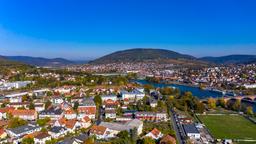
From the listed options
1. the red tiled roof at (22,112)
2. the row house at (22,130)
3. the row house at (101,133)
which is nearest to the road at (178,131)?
the row house at (101,133)

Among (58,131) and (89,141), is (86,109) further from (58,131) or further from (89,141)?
(89,141)

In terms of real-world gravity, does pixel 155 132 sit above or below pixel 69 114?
below

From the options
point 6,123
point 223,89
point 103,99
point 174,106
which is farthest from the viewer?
A: point 223,89

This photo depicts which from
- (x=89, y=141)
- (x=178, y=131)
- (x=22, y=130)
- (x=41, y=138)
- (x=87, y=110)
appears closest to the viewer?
(x=89, y=141)

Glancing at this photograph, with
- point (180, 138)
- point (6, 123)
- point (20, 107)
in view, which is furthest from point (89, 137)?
point (20, 107)

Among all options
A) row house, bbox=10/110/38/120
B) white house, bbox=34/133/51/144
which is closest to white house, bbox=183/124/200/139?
white house, bbox=34/133/51/144

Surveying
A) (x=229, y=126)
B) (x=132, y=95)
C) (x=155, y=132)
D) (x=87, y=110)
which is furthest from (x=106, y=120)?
(x=132, y=95)

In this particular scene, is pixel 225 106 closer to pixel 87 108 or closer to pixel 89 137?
pixel 87 108

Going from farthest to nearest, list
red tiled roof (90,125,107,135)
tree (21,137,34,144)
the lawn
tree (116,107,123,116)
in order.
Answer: tree (116,107,123,116), the lawn, red tiled roof (90,125,107,135), tree (21,137,34,144)

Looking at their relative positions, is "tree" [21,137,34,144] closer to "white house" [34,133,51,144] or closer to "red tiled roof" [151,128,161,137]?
"white house" [34,133,51,144]
